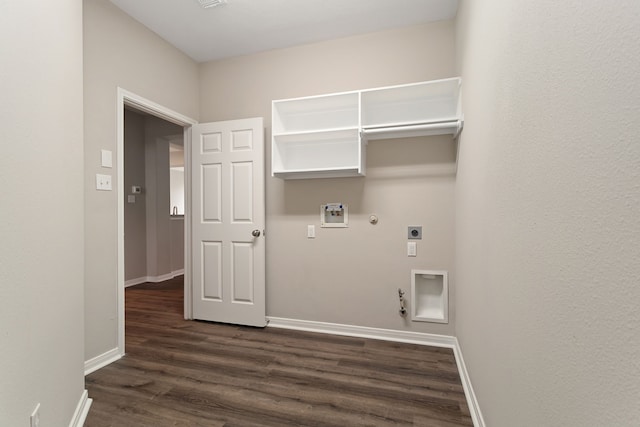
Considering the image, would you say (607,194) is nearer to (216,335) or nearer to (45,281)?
(45,281)

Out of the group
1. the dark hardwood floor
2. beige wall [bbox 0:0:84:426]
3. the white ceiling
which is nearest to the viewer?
beige wall [bbox 0:0:84:426]

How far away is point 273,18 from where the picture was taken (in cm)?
255

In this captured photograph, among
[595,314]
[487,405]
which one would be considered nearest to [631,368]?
[595,314]

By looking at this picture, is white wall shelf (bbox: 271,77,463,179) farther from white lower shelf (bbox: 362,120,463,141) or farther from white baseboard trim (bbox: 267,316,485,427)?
white baseboard trim (bbox: 267,316,485,427)

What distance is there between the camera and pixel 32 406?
1.14 m

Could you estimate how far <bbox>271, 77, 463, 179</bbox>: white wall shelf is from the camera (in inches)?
96.7

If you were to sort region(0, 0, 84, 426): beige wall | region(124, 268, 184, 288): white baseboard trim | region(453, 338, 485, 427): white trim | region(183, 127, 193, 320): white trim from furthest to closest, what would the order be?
region(124, 268, 184, 288): white baseboard trim < region(183, 127, 193, 320): white trim < region(453, 338, 485, 427): white trim < region(0, 0, 84, 426): beige wall

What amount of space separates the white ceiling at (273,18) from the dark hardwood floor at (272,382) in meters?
2.94

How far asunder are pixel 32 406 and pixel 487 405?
2.00m

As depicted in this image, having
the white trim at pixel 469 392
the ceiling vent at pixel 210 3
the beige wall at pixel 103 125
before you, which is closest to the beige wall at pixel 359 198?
the white trim at pixel 469 392

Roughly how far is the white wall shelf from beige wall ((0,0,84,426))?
60.9 inches

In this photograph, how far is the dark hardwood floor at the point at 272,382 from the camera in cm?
166

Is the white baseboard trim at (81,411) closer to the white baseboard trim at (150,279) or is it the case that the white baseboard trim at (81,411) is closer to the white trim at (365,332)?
the white trim at (365,332)

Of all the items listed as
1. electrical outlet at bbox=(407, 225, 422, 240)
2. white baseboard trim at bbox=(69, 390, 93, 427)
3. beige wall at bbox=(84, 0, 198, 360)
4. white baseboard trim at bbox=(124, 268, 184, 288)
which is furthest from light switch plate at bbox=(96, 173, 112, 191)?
white baseboard trim at bbox=(124, 268, 184, 288)
